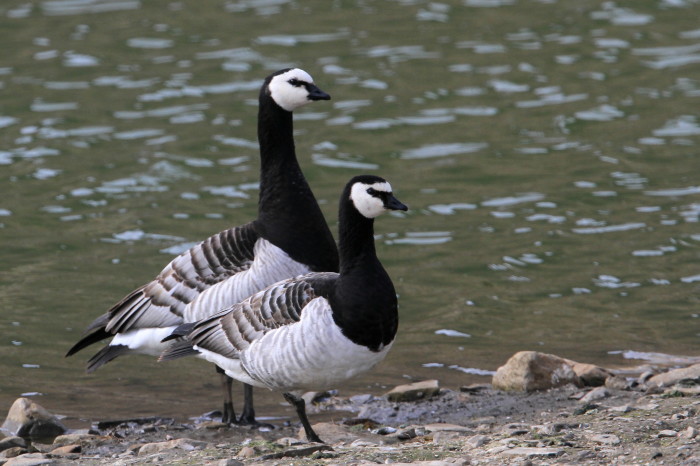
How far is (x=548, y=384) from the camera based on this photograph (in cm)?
1088

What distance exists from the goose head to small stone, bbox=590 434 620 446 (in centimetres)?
232

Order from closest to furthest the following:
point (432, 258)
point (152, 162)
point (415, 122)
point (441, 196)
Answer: point (432, 258)
point (441, 196)
point (152, 162)
point (415, 122)

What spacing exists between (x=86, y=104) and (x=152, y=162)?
9.13ft

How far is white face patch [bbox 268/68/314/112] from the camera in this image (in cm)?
1114

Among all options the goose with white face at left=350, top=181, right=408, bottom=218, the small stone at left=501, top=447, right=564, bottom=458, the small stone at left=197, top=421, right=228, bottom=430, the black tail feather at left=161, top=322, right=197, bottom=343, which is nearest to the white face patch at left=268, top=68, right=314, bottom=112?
the goose with white face at left=350, top=181, right=408, bottom=218

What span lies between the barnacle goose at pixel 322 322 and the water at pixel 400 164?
1.91 metres

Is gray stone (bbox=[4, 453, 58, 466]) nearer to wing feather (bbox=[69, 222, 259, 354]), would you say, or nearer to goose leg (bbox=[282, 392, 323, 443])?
goose leg (bbox=[282, 392, 323, 443])

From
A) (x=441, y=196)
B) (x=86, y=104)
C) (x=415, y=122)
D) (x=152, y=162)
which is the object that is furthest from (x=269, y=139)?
(x=86, y=104)

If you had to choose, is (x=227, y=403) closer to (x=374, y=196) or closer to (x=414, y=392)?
(x=414, y=392)

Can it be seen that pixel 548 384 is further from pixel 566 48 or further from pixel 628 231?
pixel 566 48

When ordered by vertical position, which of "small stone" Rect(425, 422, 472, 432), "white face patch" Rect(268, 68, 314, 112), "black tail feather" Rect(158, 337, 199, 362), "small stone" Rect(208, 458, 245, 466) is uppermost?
"white face patch" Rect(268, 68, 314, 112)

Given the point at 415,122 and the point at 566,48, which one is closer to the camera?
the point at 415,122

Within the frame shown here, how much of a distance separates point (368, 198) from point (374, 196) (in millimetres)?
49

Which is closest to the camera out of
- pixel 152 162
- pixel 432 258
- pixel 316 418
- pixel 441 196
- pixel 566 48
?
pixel 316 418
